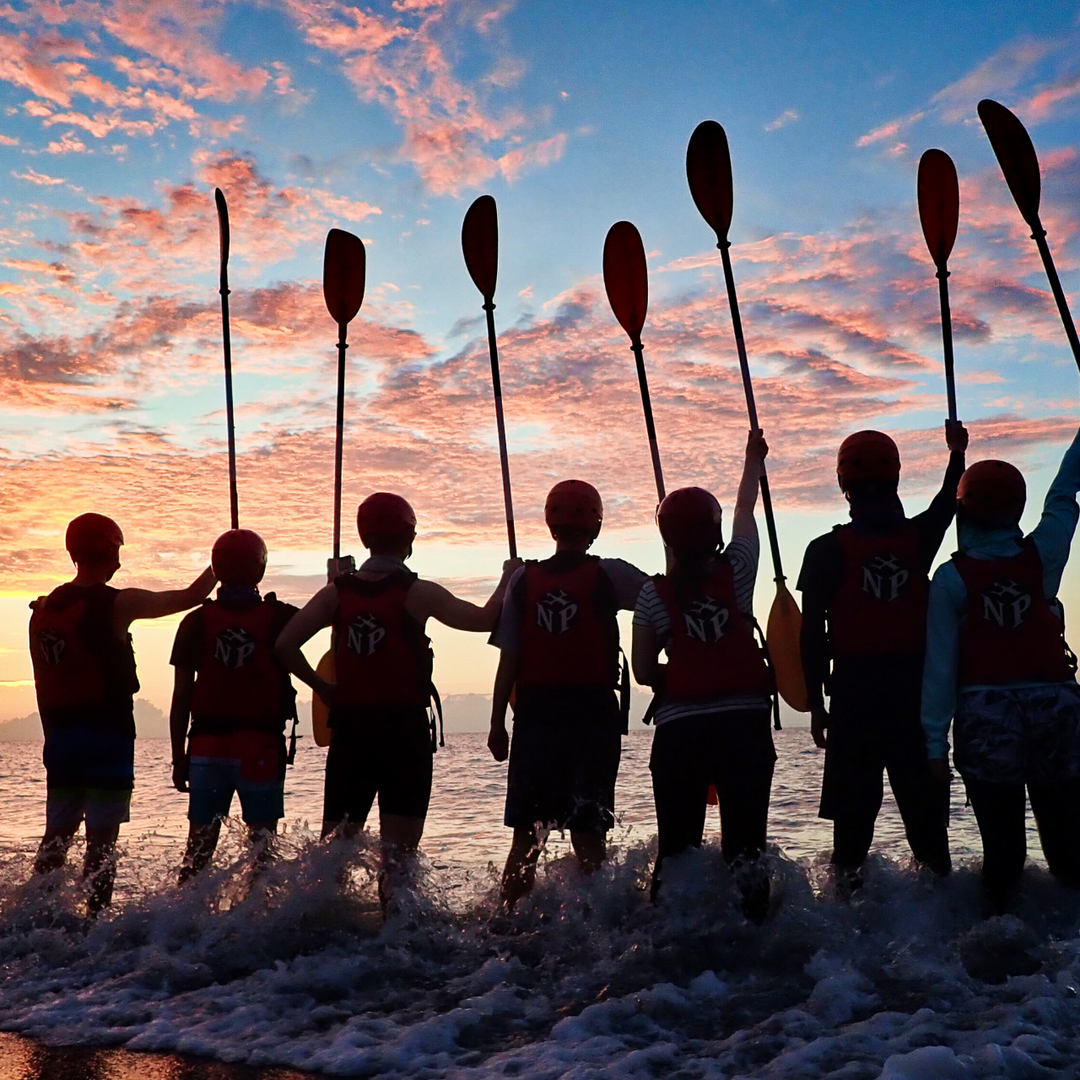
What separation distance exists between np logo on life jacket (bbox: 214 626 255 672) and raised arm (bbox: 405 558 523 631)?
82cm

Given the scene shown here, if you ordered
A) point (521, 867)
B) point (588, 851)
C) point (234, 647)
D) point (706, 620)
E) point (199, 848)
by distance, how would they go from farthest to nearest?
point (234, 647), point (199, 848), point (521, 867), point (588, 851), point (706, 620)

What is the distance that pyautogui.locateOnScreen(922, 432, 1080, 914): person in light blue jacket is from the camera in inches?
137

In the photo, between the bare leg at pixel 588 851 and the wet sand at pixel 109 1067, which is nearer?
the wet sand at pixel 109 1067

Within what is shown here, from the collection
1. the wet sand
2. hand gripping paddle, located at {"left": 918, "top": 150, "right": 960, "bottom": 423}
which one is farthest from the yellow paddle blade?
hand gripping paddle, located at {"left": 918, "top": 150, "right": 960, "bottom": 423}

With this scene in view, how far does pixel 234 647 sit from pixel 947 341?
Result: 166 inches

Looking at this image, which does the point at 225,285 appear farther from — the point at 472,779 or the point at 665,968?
the point at 472,779

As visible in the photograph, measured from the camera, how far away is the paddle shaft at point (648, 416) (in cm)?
619

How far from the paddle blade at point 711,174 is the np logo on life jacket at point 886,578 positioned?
10.9 ft

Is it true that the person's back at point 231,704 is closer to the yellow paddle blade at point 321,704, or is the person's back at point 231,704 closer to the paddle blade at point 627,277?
the yellow paddle blade at point 321,704

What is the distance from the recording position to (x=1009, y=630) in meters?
3.54

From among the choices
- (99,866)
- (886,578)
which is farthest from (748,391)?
(99,866)

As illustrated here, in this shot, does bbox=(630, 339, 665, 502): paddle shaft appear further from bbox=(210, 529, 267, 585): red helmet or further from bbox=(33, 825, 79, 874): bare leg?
bbox=(33, 825, 79, 874): bare leg

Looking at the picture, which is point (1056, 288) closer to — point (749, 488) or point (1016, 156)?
point (1016, 156)

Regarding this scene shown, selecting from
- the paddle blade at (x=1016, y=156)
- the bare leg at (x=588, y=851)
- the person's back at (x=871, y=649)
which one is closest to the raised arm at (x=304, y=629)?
the bare leg at (x=588, y=851)
